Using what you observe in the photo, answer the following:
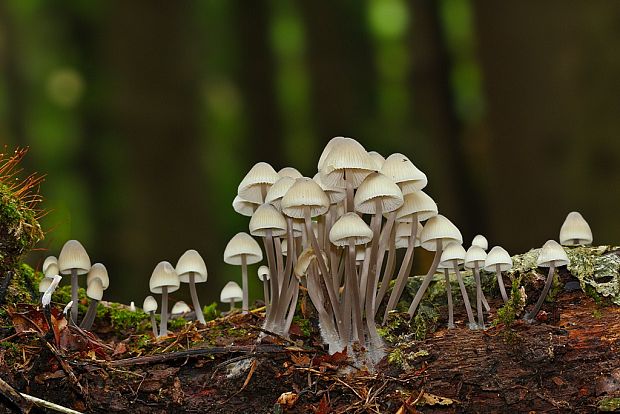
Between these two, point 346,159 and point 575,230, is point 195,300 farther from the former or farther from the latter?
point 575,230

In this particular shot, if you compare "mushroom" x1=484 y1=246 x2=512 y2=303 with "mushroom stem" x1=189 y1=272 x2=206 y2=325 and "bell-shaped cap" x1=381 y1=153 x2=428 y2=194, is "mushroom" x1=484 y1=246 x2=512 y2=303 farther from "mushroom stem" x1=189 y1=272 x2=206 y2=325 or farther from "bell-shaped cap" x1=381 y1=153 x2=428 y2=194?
"mushroom stem" x1=189 y1=272 x2=206 y2=325

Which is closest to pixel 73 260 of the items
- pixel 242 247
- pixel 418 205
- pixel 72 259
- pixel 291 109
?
pixel 72 259

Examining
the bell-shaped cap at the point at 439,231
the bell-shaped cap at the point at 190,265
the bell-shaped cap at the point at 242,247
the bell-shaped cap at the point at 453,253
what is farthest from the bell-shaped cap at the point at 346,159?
the bell-shaped cap at the point at 190,265

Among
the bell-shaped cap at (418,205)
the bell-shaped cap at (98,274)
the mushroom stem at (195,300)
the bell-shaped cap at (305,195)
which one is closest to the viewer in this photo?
the bell-shaped cap at (305,195)

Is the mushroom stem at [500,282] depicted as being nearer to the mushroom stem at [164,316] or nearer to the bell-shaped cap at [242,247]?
the bell-shaped cap at [242,247]

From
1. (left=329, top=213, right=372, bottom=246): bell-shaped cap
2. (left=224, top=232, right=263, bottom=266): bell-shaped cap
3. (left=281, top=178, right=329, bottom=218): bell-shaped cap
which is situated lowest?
(left=224, top=232, right=263, bottom=266): bell-shaped cap

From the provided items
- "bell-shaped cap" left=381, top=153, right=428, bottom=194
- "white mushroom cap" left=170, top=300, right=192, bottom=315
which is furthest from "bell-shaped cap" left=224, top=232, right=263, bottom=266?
"bell-shaped cap" left=381, top=153, right=428, bottom=194
